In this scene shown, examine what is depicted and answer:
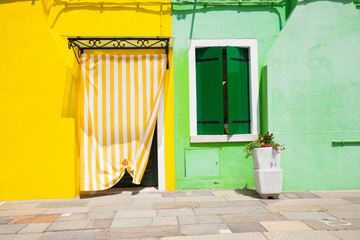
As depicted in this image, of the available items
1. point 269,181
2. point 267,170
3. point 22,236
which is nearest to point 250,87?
point 267,170

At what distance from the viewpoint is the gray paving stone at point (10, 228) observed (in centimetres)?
406

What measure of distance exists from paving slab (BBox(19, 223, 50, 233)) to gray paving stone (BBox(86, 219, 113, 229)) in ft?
2.11

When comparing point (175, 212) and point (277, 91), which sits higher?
point (277, 91)

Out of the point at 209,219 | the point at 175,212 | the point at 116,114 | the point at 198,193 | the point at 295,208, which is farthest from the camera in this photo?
the point at 116,114

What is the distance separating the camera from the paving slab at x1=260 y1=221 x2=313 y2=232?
3.95 meters

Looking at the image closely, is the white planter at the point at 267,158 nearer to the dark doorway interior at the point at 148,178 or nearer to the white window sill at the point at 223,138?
the white window sill at the point at 223,138

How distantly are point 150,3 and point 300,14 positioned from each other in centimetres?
337

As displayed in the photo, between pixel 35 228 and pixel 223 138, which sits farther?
pixel 223 138

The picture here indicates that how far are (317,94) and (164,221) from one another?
438 centimetres

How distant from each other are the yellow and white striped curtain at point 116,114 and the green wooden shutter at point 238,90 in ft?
5.19

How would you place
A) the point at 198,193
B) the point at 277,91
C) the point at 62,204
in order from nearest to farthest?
the point at 62,204 → the point at 198,193 → the point at 277,91

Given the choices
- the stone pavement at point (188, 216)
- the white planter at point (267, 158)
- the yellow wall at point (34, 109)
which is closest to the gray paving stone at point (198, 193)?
the stone pavement at point (188, 216)

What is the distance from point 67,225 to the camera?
4.26 m

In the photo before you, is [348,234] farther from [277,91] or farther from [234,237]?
[277,91]
